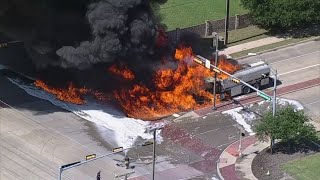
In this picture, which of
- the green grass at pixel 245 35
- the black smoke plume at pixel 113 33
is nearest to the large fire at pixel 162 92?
the black smoke plume at pixel 113 33

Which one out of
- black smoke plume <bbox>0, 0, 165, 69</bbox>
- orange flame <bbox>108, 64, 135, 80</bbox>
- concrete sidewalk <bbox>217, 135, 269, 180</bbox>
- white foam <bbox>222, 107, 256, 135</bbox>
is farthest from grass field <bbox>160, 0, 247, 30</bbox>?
concrete sidewalk <bbox>217, 135, 269, 180</bbox>

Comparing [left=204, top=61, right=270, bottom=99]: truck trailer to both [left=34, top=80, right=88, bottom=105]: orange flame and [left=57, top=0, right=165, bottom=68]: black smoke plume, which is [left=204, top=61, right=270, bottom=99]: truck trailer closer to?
[left=57, top=0, right=165, bottom=68]: black smoke plume

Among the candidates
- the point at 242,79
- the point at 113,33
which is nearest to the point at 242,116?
the point at 242,79

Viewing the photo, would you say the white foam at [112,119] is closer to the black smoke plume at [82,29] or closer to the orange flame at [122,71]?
the orange flame at [122,71]

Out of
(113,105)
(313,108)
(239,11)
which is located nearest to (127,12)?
(113,105)

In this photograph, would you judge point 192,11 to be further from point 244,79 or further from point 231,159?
point 231,159

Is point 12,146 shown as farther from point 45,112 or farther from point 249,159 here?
point 249,159
